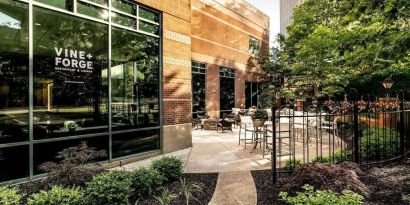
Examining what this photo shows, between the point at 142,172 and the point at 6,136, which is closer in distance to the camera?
the point at 142,172

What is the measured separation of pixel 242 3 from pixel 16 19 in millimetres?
17959

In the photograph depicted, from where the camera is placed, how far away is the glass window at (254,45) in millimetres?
22531

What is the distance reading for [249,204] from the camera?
4.17 m

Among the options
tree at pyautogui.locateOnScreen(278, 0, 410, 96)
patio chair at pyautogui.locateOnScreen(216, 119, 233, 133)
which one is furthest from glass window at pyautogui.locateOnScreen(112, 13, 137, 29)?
patio chair at pyautogui.locateOnScreen(216, 119, 233, 133)

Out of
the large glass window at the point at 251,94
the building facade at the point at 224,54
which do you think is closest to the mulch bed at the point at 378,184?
the building facade at the point at 224,54

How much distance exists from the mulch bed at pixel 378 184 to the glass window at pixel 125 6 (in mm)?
5319

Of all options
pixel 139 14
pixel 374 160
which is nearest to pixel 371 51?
pixel 374 160

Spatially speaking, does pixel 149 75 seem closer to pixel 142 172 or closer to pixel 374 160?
pixel 142 172

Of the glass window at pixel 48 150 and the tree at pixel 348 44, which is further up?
the tree at pixel 348 44

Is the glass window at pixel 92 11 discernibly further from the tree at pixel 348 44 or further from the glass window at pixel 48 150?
the tree at pixel 348 44

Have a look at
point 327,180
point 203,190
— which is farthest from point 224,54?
point 327,180

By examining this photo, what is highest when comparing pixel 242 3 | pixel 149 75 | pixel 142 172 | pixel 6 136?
pixel 242 3

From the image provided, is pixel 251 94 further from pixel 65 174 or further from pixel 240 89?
pixel 65 174

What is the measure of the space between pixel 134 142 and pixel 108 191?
12.2 ft
